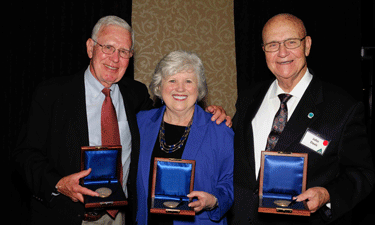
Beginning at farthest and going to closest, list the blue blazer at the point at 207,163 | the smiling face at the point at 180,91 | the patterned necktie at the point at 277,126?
the smiling face at the point at 180,91
the blue blazer at the point at 207,163
the patterned necktie at the point at 277,126

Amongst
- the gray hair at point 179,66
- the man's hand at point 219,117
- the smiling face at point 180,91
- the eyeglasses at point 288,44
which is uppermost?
the eyeglasses at point 288,44

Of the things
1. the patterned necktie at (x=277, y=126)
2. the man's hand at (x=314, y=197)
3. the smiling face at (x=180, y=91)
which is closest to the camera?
the man's hand at (x=314, y=197)

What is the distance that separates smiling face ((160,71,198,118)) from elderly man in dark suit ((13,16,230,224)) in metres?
0.22

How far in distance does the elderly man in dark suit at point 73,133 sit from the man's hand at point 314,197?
771mm

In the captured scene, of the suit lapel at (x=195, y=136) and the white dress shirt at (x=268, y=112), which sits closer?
the white dress shirt at (x=268, y=112)

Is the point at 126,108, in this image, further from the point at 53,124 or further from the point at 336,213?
the point at 336,213

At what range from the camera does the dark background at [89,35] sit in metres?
3.68

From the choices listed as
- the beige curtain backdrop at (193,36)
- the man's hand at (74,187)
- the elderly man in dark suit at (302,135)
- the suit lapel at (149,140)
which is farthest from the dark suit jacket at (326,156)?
the beige curtain backdrop at (193,36)

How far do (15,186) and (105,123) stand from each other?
237 cm

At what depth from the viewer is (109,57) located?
216 cm

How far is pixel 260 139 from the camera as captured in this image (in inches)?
76.9

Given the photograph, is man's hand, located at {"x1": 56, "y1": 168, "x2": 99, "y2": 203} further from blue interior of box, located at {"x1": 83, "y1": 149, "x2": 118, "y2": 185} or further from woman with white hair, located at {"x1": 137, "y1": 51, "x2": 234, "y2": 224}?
woman with white hair, located at {"x1": 137, "y1": 51, "x2": 234, "y2": 224}

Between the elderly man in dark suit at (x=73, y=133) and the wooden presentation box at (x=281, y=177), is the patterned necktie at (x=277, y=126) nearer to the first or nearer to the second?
the wooden presentation box at (x=281, y=177)

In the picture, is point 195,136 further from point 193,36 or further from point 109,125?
point 193,36
